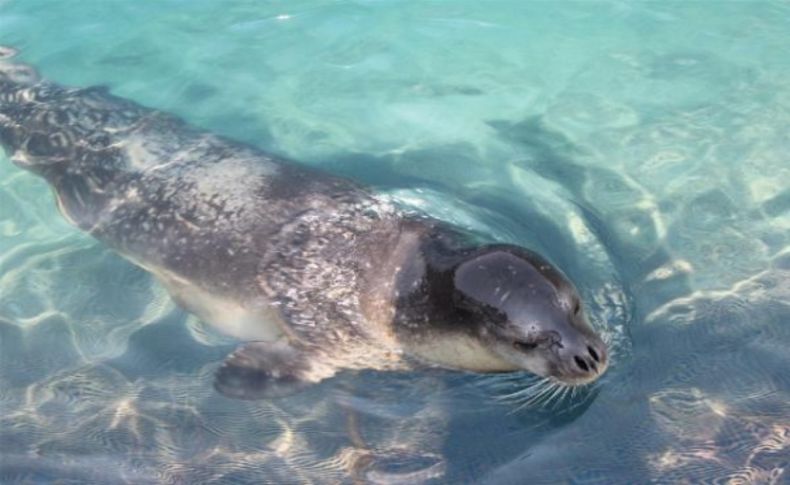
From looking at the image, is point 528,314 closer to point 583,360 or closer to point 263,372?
point 583,360

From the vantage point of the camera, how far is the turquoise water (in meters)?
3.21

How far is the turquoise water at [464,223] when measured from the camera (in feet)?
10.5

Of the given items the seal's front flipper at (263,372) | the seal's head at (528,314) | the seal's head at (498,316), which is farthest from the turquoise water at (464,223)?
the seal's head at (528,314)

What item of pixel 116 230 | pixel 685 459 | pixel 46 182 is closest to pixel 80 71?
pixel 46 182

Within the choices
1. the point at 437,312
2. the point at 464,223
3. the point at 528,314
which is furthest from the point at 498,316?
the point at 464,223

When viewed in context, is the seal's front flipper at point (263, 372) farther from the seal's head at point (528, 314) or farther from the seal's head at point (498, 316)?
the seal's head at point (528, 314)

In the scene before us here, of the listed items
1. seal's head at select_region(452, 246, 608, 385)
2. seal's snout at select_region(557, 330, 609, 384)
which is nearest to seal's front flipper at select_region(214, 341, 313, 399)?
seal's head at select_region(452, 246, 608, 385)

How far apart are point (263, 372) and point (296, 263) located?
612mm

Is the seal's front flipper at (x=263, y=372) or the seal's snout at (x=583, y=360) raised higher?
the seal's snout at (x=583, y=360)

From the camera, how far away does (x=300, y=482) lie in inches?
124

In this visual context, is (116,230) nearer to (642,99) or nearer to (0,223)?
(0,223)

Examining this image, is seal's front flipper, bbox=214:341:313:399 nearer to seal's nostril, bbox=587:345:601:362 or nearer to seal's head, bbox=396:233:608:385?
seal's head, bbox=396:233:608:385

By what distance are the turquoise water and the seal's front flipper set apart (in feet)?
0.25

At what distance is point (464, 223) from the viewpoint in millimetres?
4535
